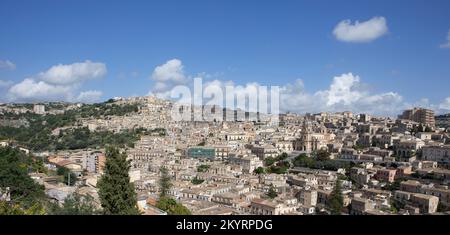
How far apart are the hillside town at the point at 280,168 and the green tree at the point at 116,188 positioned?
0.72m

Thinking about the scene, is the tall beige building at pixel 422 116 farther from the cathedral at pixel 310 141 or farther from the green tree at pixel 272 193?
the green tree at pixel 272 193

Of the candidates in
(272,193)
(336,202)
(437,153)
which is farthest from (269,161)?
(336,202)

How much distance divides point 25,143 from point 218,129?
524 inches

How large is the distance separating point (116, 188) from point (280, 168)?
13543 mm

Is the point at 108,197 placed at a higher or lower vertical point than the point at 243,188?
higher

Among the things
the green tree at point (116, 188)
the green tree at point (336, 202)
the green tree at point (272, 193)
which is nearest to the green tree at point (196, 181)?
the green tree at point (272, 193)

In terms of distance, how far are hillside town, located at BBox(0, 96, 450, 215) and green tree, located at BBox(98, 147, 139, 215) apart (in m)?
0.72

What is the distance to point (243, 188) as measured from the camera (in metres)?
14.6

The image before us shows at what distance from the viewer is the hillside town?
11.9 meters

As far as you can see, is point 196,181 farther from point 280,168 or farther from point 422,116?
point 422,116

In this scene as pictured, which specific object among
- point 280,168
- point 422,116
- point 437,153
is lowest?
point 280,168

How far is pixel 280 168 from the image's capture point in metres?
18.4
